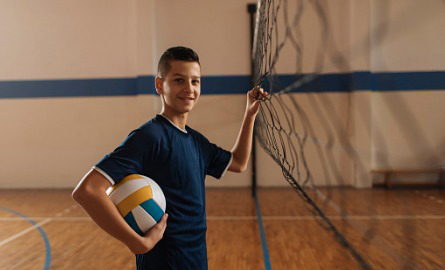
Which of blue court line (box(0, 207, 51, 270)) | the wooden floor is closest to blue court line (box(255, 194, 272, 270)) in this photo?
the wooden floor

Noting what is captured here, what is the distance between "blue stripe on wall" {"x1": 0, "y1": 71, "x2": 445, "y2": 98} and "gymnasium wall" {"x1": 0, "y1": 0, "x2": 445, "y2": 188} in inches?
0.7

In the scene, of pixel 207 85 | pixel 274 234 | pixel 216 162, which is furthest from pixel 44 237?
pixel 207 85

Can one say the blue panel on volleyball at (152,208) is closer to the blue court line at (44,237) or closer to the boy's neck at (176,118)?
the boy's neck at (176,118)

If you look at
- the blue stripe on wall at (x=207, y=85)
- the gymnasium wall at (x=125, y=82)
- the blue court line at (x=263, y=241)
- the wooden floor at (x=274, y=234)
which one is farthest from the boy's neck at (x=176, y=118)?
the gymnasium wall at (x=125, y=82)

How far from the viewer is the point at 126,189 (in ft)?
4.20

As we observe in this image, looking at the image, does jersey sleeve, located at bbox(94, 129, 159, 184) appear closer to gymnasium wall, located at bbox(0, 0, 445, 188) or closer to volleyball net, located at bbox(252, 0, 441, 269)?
volleyball net, located at bbox(252, 0, 441, 269)

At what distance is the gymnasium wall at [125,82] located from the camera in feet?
19.0

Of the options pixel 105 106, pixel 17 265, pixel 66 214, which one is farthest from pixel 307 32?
pixel 17 265

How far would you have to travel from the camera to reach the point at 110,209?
42.8 inches

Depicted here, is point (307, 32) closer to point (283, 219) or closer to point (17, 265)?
point (283, 219)

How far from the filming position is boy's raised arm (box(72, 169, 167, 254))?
42.1 inches

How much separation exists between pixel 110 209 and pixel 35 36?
19.9 feet

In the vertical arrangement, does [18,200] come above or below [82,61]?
below

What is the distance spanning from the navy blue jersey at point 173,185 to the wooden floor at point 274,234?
52.1 inches
